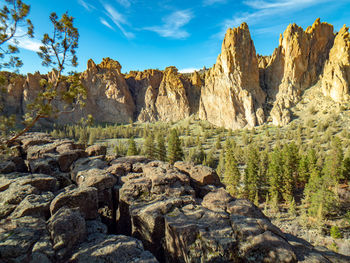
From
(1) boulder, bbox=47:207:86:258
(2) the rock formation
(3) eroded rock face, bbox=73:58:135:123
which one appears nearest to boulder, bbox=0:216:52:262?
(1) boulder, bbox=47:207:86:258

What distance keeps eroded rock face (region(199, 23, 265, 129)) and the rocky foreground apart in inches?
3342

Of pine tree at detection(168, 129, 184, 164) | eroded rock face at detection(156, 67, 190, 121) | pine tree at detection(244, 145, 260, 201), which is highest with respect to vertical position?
eroded rock face at detection(156, 67, 190, 121)

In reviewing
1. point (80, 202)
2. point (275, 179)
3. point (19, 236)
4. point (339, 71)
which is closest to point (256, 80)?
point (339, 71)

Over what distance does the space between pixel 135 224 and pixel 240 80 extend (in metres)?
93.1

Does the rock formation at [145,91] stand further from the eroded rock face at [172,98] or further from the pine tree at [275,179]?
the pine tree at [275,179]

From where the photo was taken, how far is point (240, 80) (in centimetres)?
8812

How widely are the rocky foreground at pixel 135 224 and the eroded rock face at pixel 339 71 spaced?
90.8 metres

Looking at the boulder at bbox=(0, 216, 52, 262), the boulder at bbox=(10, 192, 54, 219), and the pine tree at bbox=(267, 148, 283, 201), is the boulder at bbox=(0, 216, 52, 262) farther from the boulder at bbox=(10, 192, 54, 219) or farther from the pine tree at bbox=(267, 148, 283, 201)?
the pine tree at bbox=(267, 148, 283, 201)

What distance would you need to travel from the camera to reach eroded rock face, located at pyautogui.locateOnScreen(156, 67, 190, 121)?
399 feet

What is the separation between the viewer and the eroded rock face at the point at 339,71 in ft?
233

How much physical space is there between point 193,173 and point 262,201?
92.0 ft

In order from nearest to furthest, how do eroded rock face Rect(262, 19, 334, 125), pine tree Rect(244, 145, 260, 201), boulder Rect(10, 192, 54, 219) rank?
boulder Rect(10, 192, 54, 219) → pine tree Rect(244, 145, 260, 201) → eroded rock face Rect(262, 19, 334, 125)

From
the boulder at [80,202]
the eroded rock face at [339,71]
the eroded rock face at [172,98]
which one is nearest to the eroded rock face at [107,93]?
the eroded rock face at [172,98]

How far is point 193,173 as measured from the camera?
41.6ft
